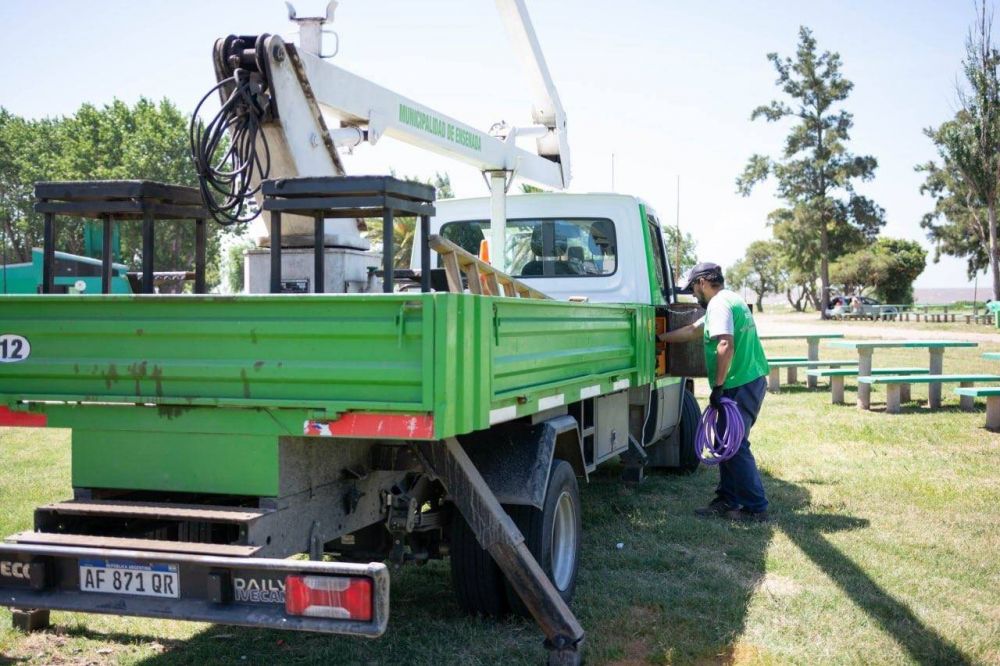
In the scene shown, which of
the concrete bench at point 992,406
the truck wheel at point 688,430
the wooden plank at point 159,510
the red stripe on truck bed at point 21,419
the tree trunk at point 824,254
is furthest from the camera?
the tree trunk at point 824,254

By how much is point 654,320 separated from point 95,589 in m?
4.49

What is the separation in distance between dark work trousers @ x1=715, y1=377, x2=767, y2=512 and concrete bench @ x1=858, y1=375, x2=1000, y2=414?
563 cm

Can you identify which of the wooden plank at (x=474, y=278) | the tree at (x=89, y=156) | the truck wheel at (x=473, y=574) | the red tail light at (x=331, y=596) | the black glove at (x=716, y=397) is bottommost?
the truck wheel at (x=473, y=574)

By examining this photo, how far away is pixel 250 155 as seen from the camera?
476cm

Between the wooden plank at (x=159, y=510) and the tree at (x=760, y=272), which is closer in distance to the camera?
the wooden plank at (x=159, y=510)

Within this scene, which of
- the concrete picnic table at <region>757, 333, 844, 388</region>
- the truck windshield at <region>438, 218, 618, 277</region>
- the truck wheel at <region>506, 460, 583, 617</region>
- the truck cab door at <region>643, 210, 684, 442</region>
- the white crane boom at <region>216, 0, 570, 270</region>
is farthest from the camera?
the concrete picnic table at <region>757, 333, 844, 388</region>

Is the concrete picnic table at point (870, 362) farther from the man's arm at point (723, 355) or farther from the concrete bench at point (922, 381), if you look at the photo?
the man's arm at point (723, 355)

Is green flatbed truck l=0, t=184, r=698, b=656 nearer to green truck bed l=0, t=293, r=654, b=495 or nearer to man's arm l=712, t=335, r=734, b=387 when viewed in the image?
green truck bed l=0, t=293, r=654, b=495

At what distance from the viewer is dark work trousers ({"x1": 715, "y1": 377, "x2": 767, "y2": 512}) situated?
6824 mm

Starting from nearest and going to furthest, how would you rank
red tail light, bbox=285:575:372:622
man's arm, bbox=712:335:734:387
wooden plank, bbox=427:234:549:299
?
red tail light, bbox=285:575:372:622
wooden plank, bbox=427:234:549:299
man's arm, bbox=712:335:734:387

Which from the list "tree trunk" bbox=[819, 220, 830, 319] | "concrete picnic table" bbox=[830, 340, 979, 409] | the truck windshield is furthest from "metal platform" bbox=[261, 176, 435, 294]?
"tree trunk" bbox=[819, 220, 830, 319]

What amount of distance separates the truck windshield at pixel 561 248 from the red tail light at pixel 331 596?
458 cm

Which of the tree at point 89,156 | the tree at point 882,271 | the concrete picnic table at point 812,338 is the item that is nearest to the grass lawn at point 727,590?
the concrete picnic table at point 812,338

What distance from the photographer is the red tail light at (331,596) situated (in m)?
3.13
